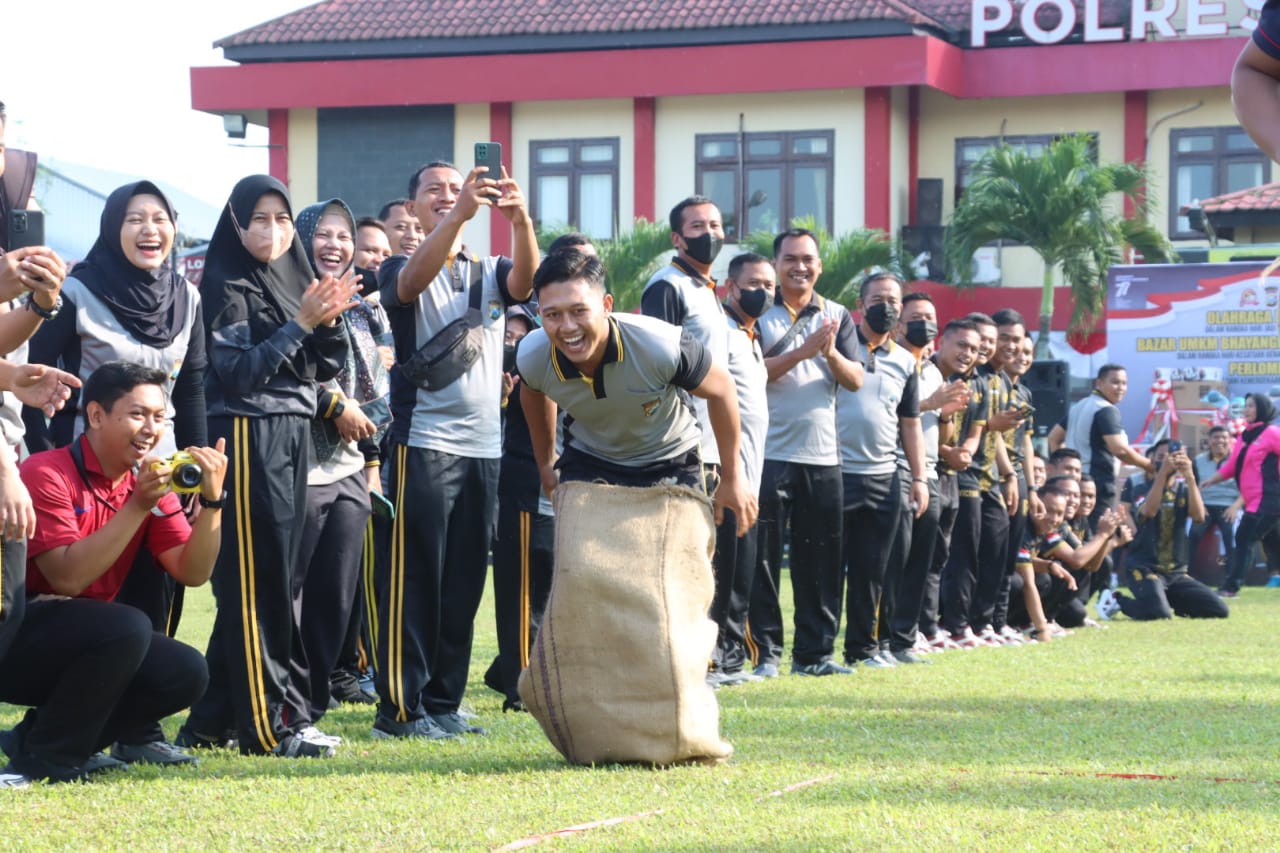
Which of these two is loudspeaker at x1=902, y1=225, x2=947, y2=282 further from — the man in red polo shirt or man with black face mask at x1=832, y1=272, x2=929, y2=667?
the man in red polo shirt

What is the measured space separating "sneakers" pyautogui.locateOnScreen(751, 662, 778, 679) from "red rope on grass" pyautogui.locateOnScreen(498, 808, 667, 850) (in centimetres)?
443

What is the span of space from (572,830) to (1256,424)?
15.8 meters

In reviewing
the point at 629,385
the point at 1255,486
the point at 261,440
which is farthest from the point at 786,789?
the point at 1255,486

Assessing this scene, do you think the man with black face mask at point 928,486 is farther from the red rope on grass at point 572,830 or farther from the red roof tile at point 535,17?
the red roof tile at point 535,17

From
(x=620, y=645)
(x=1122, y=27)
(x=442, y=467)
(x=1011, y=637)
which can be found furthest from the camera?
(x=1122, y=27)

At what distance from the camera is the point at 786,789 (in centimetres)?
606

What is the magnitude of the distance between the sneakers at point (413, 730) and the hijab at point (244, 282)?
1.36 metres

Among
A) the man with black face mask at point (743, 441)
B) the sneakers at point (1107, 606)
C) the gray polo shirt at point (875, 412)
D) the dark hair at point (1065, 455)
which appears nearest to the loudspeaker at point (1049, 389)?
the sneakers at point (1107, 606)

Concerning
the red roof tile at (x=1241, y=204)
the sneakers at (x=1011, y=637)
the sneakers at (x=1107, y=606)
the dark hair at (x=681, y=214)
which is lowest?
the sneakers at (x=1107, y=606)

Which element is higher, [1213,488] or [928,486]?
[928,486]

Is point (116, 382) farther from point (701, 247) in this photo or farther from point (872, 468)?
point (872, 468)

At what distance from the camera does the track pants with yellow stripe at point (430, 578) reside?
24.1 feet

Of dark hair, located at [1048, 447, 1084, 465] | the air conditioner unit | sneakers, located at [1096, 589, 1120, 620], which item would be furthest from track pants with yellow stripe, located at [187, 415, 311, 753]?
the air conditioner unit

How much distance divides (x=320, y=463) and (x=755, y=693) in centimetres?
274
